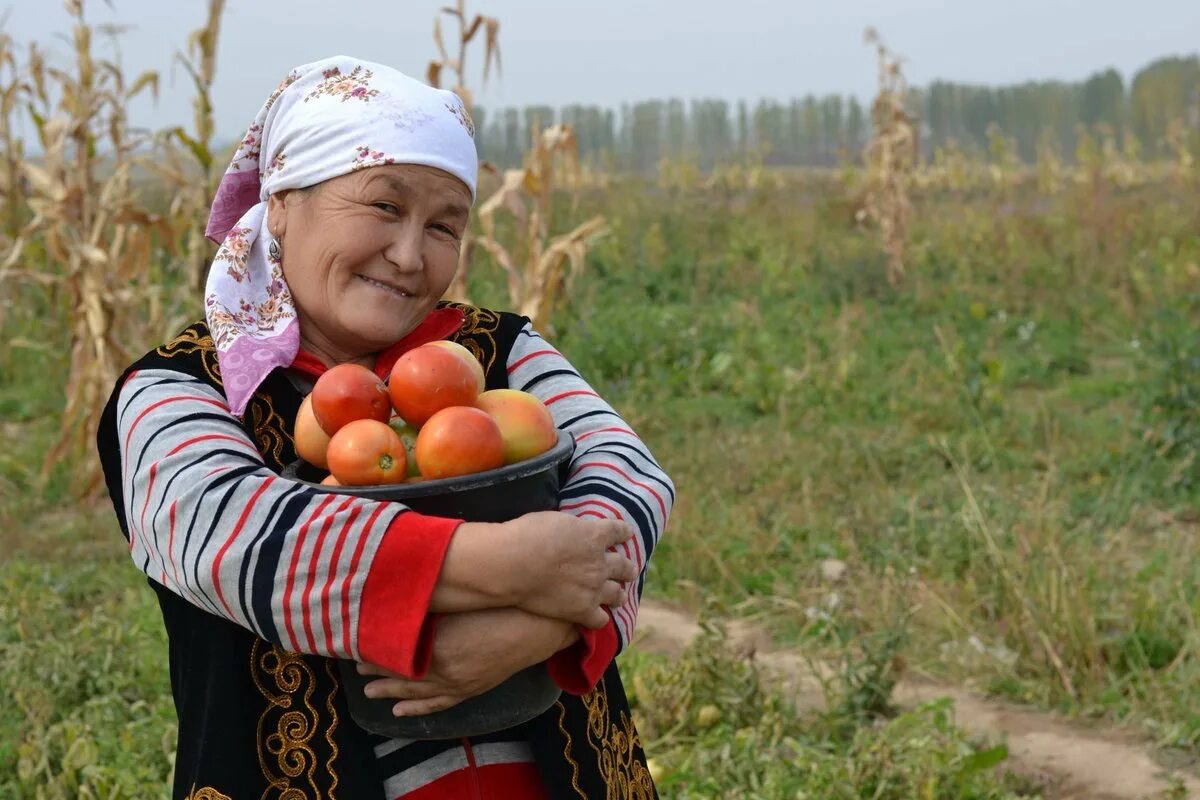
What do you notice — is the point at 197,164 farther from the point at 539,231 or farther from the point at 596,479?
the point at 596,479

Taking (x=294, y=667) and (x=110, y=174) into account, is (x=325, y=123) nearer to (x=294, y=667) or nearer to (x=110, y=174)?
(x=294, y=667)

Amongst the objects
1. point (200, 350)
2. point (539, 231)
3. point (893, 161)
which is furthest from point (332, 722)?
point (893, 161)

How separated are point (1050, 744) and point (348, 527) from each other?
2.70 meters

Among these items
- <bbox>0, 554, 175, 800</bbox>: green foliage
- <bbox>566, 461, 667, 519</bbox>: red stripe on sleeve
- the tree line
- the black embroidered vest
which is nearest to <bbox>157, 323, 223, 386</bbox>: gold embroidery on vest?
the black embroidered vest

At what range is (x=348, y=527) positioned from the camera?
4.18ft

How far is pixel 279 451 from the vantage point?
1.53 metres

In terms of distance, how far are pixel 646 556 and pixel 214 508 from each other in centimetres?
53

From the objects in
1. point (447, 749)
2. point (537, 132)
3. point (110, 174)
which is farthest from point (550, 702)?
point (110, 174)

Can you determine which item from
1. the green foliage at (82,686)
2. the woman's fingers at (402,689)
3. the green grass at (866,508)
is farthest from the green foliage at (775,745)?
the woman's fingers at (402,689)

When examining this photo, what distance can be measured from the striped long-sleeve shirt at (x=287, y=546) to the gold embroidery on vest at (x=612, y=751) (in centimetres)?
12

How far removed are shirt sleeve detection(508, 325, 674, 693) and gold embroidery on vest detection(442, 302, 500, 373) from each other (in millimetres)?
36

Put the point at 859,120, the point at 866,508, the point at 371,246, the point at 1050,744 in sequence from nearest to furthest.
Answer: the point at 371,246
the point at 1050,744
the point at 866,508
the point at 859,120

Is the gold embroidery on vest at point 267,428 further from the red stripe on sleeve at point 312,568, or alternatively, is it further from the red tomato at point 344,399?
the red stripe on sleeve at point 312,568

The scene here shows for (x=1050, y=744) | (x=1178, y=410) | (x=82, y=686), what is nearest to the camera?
(x=1050, y=744)
